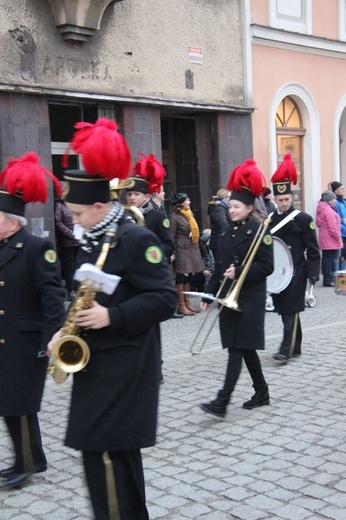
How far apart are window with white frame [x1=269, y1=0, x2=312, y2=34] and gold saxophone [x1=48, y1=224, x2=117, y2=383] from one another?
14055 mm

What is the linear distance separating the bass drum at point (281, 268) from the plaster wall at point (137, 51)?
531 centimetres

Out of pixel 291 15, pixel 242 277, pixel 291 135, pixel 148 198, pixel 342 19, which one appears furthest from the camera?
pixel 342 19

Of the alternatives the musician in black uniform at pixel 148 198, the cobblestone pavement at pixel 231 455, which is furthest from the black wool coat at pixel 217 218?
the musician in black uniform at pixel 148 198

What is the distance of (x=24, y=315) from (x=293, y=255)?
4.33 metres

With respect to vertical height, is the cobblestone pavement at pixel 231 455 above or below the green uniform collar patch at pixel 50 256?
below

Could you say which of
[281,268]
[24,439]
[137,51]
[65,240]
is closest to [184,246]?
[65,240]

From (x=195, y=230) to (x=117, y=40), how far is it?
3.55 metres

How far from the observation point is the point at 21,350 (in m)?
4.83

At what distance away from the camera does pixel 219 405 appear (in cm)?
626

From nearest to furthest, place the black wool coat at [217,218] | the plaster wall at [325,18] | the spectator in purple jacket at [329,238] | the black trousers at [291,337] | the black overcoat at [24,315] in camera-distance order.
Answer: the black overcoat at [24,315] < the black trousers at [291,337] < the black wool coat at [217,218] < the spectator in purple jacket at [329,238] < the plaster wall at [325,18]

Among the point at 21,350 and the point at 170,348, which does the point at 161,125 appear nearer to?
the point at 170,348

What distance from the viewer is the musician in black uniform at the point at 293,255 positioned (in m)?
8.38

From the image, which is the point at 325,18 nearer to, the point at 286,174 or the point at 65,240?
the point at 65,240

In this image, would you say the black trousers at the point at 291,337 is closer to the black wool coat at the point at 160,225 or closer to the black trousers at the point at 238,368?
the black wool coat at the point at 160,225
